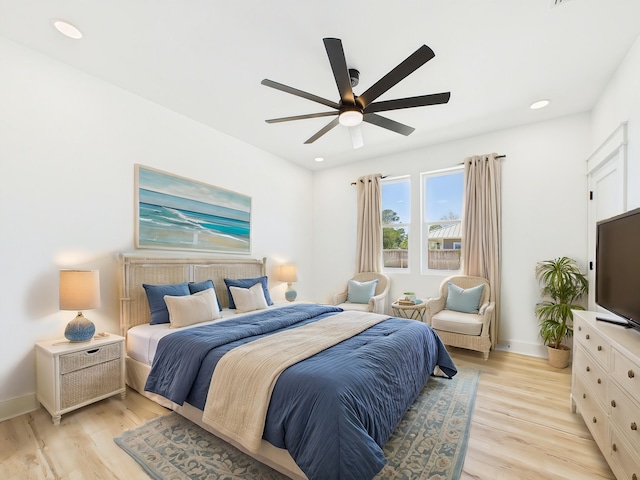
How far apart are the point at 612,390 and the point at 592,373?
1.21ft

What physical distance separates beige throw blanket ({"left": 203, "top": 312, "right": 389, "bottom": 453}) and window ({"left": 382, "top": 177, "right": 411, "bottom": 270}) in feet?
9.66

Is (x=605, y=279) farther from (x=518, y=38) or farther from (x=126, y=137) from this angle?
(x=126, y=137)

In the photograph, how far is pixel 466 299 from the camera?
12.7 feet

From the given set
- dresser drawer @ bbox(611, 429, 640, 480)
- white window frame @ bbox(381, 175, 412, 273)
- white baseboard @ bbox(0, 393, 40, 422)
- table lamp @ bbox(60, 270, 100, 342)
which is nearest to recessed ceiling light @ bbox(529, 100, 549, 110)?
white window frame @ bbox(381, 175, 412, 273)

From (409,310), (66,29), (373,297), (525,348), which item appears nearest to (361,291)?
(373,297)

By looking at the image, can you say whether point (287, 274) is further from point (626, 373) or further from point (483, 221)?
point (626, 373)

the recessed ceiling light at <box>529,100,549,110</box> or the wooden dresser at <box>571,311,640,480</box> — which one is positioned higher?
the recessed ceiling light at <box>529,100,549,110</box>

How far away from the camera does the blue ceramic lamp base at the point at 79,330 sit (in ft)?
7.91

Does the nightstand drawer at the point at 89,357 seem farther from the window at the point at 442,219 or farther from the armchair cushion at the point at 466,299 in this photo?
the window at the point at 442,219

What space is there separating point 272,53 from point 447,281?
3524 millimetres

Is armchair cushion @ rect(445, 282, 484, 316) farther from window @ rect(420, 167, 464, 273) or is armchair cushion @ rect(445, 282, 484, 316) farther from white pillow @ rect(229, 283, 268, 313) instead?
white pillow @ rect(229, 283, 268, 313)

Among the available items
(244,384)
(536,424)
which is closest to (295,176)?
(244,384)

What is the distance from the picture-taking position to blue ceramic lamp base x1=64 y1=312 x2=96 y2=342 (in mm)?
2410

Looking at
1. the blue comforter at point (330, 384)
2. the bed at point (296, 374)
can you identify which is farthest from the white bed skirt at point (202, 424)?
the blue comforter at point (330, 384)
